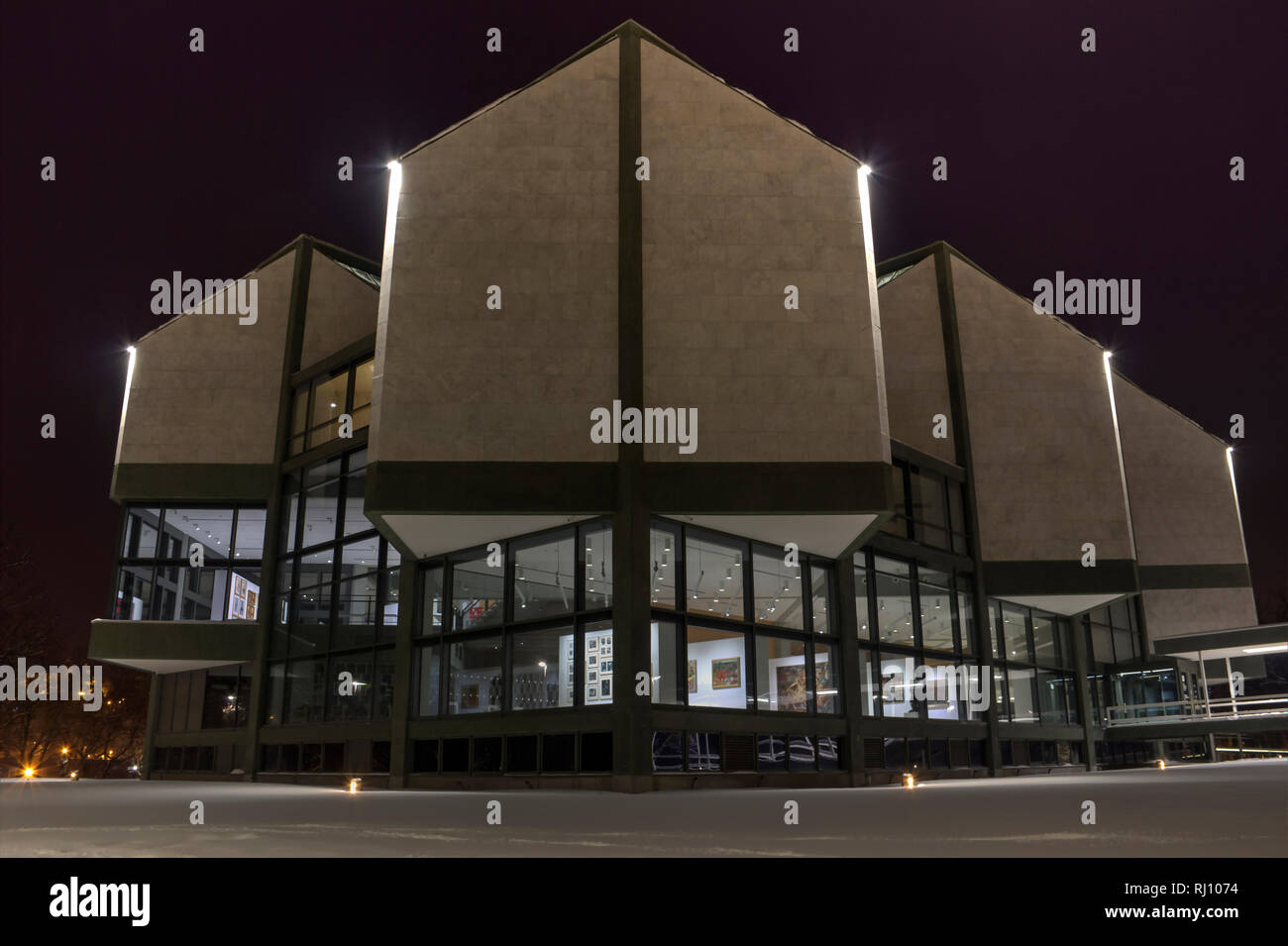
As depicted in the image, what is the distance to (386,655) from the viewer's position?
96.3 ft

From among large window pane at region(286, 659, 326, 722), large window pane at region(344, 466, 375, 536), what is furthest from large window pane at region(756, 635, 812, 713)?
large window pane at region(286, 659, 326, 722)

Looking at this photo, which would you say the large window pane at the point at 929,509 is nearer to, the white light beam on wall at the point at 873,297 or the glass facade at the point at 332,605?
the white light beam on wall at the point at 873,297

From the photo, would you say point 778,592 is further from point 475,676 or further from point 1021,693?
point 1021,693

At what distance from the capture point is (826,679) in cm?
2795

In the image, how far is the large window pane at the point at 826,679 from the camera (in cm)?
2757

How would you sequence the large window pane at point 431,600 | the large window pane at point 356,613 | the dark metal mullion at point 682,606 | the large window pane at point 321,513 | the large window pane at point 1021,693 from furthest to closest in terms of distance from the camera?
1. the large window pane at point 1021,693
2. the large window pane at point 321,513
3. the large window pane at point 356,613
4. the large window pane at point 431,600
5. the dark metal mullion at point 682,606

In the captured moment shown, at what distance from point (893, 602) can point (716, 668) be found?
966 centimetres

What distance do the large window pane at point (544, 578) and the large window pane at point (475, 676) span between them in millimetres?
1467

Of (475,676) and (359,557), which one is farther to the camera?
(359,557)

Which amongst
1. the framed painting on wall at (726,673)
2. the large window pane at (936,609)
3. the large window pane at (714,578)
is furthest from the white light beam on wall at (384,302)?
the large window pane at (936,609)

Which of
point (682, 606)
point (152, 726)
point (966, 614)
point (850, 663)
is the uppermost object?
point (966, 614)

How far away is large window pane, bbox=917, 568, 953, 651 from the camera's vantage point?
108 ft

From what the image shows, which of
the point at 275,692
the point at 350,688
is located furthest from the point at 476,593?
the point at 275,692
